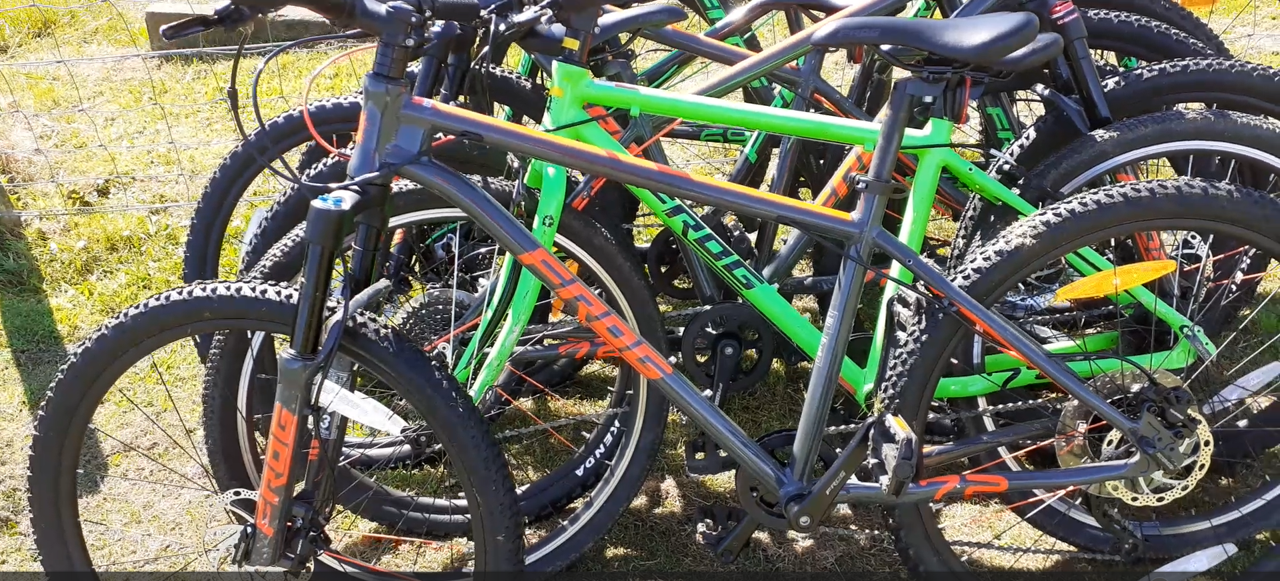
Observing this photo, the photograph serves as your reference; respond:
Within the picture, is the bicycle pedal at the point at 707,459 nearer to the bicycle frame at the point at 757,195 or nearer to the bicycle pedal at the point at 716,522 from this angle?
the bicycle pedal at the point at 716,522

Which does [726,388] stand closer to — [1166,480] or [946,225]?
[1166,480]

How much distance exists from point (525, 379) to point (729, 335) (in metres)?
0.70

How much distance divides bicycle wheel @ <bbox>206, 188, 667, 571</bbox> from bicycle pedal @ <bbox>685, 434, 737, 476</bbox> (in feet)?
0.49

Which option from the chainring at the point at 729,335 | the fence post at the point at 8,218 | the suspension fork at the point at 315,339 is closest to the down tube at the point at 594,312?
the suspension fork at the point at 315,339

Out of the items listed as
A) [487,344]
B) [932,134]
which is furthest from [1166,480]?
[487,344]

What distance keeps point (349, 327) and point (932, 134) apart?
4.43 ft

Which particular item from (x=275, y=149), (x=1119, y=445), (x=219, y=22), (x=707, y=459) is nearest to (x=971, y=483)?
(x=1119, y=445)

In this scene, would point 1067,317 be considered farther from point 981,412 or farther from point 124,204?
point 124,204

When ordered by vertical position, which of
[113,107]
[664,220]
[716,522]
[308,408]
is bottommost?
[716,522]

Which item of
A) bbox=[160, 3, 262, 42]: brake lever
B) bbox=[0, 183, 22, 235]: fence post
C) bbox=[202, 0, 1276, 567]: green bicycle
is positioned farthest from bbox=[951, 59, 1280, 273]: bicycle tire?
bbox=[0, 183, 22, 235]: fence post

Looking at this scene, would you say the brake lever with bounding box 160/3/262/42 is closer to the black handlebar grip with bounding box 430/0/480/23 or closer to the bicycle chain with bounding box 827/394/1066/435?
the black handlebar grip with bounding box 430/0/480/23

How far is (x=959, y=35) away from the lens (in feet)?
6.05

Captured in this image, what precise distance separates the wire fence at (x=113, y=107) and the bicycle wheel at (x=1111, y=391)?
134 inches

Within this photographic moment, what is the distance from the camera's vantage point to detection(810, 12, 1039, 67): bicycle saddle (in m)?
1.82
